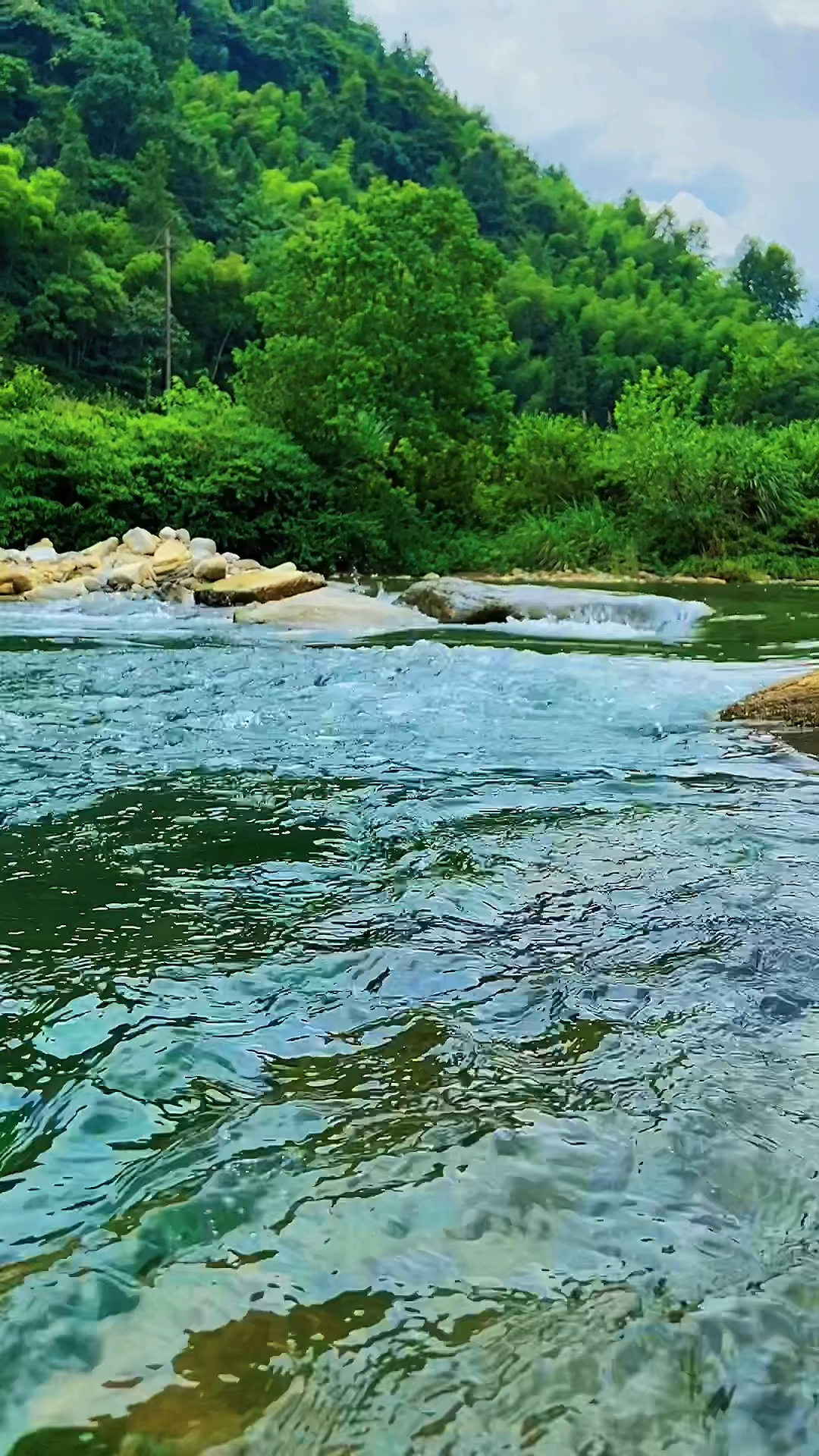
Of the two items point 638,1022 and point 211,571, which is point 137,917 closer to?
point 638,1022

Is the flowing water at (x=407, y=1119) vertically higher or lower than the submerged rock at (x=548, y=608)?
lower

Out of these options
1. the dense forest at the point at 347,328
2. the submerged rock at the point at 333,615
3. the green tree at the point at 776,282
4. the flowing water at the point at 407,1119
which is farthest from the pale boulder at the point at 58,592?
the green tree at the point at 776,282

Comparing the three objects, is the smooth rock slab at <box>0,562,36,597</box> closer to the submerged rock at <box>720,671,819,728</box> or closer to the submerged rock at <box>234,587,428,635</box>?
the submerged rock at <box>234,587,428,635</box>

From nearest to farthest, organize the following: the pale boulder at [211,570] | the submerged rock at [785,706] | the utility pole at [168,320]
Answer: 1. the submerged rock at [785,706]
2. the pale boulder at [211,570]
3. the utility pole at [168,320]

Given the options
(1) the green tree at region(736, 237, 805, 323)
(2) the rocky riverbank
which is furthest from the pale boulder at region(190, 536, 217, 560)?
(1) the green tree at region(736, 237, 805, 323)

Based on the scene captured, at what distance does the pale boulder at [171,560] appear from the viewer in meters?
15.2

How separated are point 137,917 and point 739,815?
2.06 meters

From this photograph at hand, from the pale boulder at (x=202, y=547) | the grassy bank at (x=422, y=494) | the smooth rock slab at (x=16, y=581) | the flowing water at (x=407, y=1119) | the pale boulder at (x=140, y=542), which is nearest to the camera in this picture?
the flowing water at (x=407, y=1119)

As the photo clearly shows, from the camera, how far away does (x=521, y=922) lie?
2.84 m

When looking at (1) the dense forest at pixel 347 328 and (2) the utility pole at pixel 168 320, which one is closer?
(1) the dense forest at pixel 347 328

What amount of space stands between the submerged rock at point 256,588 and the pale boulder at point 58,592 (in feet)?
5.02

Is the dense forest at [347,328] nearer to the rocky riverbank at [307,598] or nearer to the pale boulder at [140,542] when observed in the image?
the pale boulder at [140,542]

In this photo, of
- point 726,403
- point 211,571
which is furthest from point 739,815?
point 726,403

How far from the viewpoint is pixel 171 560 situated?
15.5 meters
